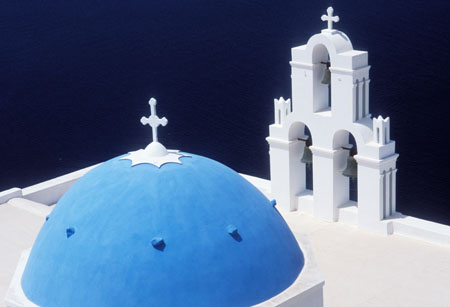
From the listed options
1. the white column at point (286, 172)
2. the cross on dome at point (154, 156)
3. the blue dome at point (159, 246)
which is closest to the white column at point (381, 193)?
the white column at point (286, 172)

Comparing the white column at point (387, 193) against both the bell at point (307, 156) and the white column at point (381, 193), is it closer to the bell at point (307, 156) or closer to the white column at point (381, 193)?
the white column at point (381, 193)

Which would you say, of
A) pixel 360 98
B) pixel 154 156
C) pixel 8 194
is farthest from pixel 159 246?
pixel 8 194

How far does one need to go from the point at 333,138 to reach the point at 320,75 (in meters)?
1.43

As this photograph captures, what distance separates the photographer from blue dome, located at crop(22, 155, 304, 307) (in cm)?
1242

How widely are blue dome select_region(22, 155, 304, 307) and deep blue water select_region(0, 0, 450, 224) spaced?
18672 mm

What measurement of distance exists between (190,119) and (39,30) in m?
15.3

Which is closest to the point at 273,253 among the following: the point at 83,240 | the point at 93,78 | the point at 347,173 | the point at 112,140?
the point at 83,240

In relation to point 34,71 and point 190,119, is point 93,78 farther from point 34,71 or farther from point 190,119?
point 190,119

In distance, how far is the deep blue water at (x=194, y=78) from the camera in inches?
1420

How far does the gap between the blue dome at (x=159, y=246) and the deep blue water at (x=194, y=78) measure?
61.3 feet

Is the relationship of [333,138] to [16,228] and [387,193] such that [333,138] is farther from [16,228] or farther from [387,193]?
[16,228]

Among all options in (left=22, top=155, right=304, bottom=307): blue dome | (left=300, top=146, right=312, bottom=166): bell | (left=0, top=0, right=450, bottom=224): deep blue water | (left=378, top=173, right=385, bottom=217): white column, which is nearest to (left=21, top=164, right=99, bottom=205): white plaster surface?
(left=300, top=146, right=312, bottom=166): bell

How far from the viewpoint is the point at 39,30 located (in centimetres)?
5066

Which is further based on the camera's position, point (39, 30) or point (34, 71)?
point (39, 30)
